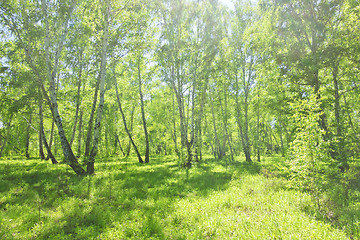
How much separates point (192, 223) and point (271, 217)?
8.74 ft

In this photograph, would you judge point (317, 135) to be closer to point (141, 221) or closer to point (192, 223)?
point (192, 223)

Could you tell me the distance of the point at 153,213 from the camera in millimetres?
6504

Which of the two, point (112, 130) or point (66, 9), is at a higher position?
point (66, 9)

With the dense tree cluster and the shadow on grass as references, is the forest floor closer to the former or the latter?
the shadow on grass

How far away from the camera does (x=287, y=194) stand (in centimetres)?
774

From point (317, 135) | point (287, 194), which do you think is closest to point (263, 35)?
point (317, 135)

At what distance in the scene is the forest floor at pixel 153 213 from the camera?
5016 millimetres

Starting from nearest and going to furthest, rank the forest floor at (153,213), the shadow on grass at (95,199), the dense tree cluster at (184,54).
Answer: the forest floor at (153,213) → the shadow on grass at (95,199) → the dense tree cluster at (184,54)

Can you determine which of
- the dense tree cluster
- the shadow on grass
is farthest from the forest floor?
the dense tree cluster

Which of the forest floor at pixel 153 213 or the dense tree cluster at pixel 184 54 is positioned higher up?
the dense tree cluster at pixel 184 54

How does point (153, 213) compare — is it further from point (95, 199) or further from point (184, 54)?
point (184, 54)

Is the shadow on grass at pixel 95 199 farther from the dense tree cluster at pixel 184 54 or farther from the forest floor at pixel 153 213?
the dense tree cluster at pixel 184 54

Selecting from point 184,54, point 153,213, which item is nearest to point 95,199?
point 153,213

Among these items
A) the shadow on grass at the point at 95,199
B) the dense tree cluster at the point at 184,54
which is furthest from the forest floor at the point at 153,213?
the dense tree cluster at the point at 184,54
